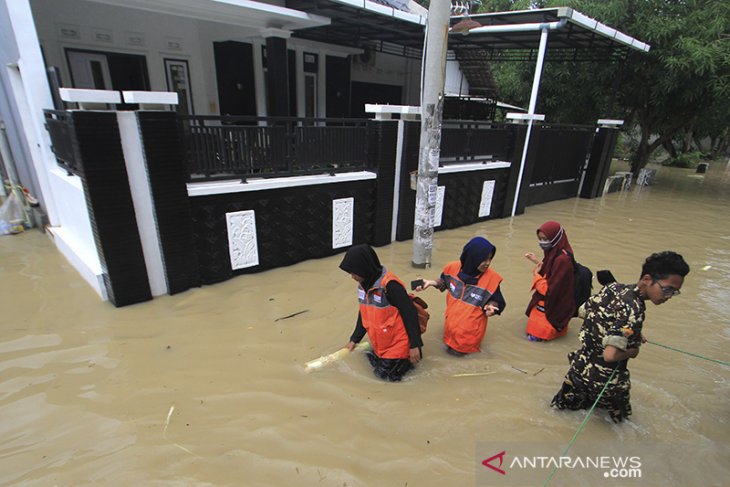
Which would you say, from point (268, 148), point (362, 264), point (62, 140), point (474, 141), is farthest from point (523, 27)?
point (62, 140)

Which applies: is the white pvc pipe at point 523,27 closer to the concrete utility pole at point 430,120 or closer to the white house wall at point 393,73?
the concrete utility pole at point 430,120

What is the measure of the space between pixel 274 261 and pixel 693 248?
7683 mm

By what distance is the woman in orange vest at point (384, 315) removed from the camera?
296 centimetres

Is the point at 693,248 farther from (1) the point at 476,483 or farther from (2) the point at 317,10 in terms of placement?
(2) the point at 317,10

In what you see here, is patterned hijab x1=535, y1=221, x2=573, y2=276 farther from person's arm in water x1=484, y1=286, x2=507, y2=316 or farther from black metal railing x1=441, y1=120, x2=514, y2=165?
black metal railing x1=441, y1=120, x2=514, y2=165

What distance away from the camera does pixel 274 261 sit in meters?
5.42

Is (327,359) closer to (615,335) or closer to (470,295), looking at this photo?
(470,295)

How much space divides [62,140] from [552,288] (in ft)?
18.6

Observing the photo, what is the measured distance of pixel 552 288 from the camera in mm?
3707

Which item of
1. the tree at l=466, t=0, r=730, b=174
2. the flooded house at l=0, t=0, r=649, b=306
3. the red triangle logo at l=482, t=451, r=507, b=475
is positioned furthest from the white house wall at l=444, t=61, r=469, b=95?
the red triangle logo at l=482, t=451, r=507, b=475

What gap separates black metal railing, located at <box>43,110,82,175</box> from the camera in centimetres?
422

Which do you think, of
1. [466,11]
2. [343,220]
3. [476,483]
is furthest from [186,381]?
[466,11]

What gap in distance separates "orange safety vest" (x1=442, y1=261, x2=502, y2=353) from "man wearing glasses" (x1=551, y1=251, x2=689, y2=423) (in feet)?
2.70

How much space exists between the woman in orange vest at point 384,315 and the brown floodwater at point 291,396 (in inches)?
8.2
